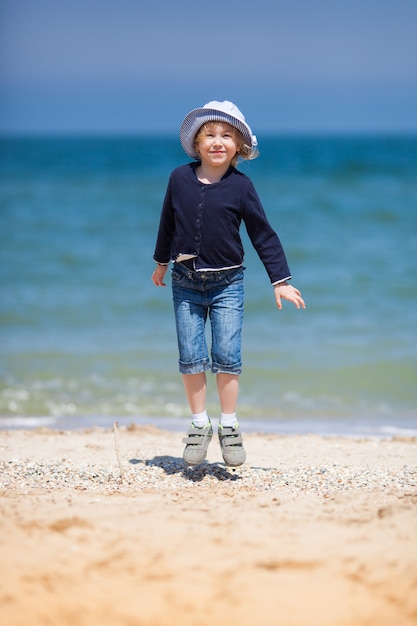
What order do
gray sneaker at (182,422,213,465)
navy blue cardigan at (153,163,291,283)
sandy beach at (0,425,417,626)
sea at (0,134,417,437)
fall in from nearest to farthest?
sandy beach at (0,425,417,626), navy blue cardigan at (153,163,291,283), gray sneaker at (182,422,213,465), sea at (0,134,417,437)

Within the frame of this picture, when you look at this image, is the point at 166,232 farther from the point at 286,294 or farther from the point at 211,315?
the point at 286,294

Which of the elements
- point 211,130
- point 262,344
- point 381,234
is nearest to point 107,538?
point 211,130

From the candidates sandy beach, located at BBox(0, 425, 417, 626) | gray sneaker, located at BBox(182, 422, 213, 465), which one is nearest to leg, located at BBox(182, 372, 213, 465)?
gray sneaker, located at BBox(182, 422, 213, 465)

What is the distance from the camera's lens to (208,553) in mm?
2783

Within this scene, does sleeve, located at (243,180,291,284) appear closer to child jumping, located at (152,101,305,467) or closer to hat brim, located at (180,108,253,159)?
child jumping, located at (152,101,305,467)

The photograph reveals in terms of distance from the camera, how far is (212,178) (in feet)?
13.3

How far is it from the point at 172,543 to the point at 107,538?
216mm

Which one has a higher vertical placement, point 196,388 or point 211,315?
point 211,315

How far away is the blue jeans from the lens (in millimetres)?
4012

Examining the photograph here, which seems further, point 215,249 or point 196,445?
point 196,445

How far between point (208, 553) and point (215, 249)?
1558 mm

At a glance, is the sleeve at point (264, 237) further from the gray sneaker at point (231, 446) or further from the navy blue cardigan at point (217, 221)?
the gray sneaker at point (231, 446)

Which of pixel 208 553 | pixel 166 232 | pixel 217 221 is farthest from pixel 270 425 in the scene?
pixel 208 553

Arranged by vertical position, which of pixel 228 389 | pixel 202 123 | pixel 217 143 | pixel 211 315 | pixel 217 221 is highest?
pixel 202 123
